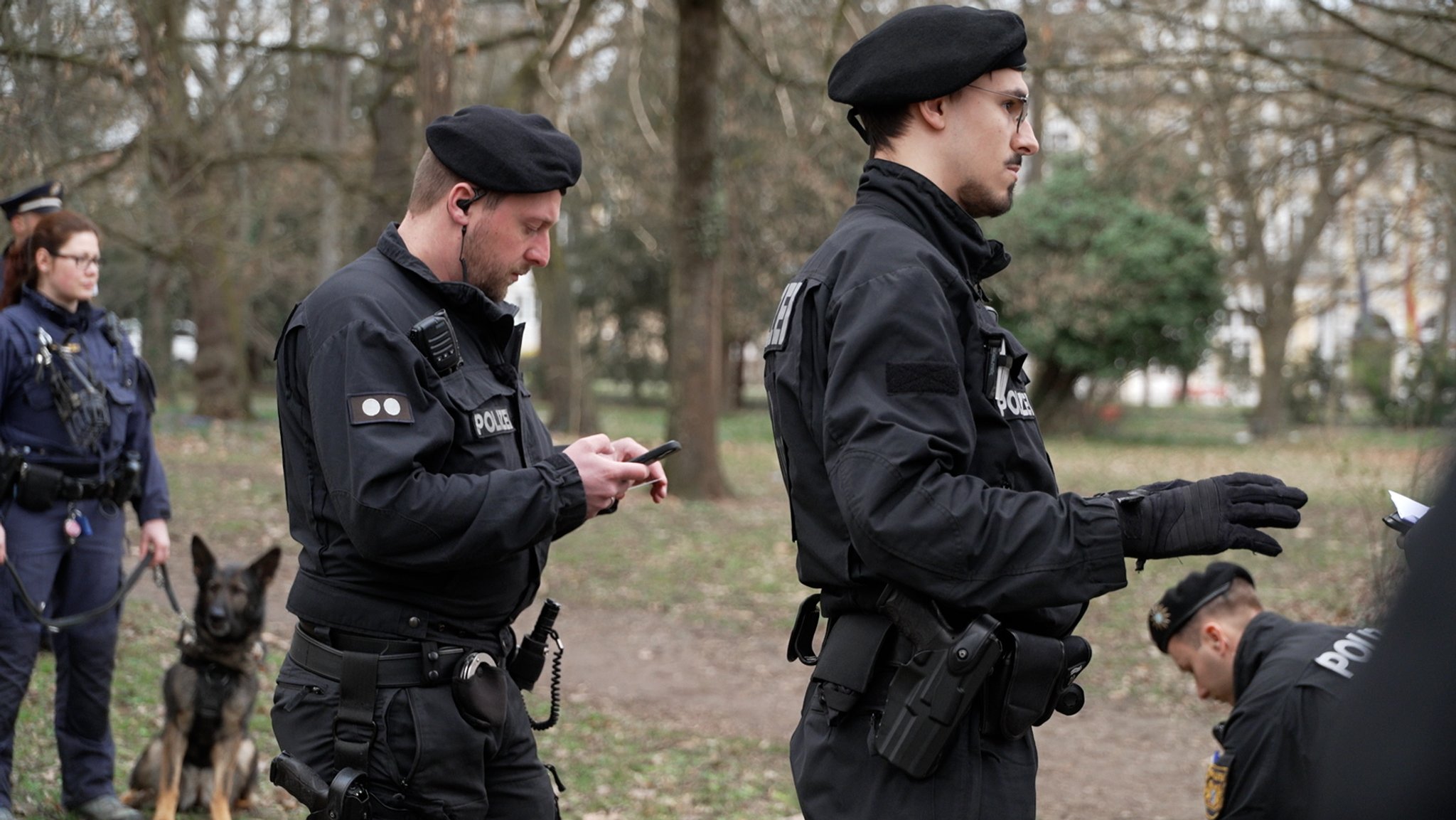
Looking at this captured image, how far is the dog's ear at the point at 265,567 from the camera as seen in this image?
18.4ft

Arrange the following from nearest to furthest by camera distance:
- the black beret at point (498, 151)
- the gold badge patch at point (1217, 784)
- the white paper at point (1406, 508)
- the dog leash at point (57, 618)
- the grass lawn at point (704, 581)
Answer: the white paper at point (1406, 508)
the black beret at point (498, 151)
the gold badge patch at point (1217, 784)
the dog leash at point (57, 618)
the grass lawn at point (704, 581)

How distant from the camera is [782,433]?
9.11 ft

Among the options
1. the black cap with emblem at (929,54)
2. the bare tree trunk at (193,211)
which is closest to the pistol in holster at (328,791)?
the black cap with emblem at (929,54)

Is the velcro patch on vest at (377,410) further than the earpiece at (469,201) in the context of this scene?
No

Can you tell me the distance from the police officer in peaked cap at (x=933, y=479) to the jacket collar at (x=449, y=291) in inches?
34.4

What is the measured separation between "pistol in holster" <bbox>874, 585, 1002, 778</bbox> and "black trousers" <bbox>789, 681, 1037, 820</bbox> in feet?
0.18

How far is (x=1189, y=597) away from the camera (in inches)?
185

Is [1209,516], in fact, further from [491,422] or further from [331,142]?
[331,142]

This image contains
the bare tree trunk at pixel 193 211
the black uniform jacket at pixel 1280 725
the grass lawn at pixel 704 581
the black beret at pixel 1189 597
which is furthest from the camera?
the bare tree trunk at pixel 193 211

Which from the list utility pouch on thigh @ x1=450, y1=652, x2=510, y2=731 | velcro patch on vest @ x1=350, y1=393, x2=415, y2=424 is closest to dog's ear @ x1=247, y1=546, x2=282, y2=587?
utility pouch on thigh @ x1=450, y1=652, x2=510, y2=731

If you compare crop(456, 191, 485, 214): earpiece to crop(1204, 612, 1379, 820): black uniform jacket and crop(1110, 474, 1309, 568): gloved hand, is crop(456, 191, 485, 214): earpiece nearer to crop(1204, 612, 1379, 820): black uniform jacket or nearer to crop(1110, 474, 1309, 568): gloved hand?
crop(1110, 474, 1309, 568): gloved hand

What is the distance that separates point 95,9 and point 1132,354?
23554mm

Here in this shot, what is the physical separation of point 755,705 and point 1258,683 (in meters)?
4.62

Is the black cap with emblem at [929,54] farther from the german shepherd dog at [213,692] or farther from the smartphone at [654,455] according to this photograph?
the german shepherd dog at [213,692]
